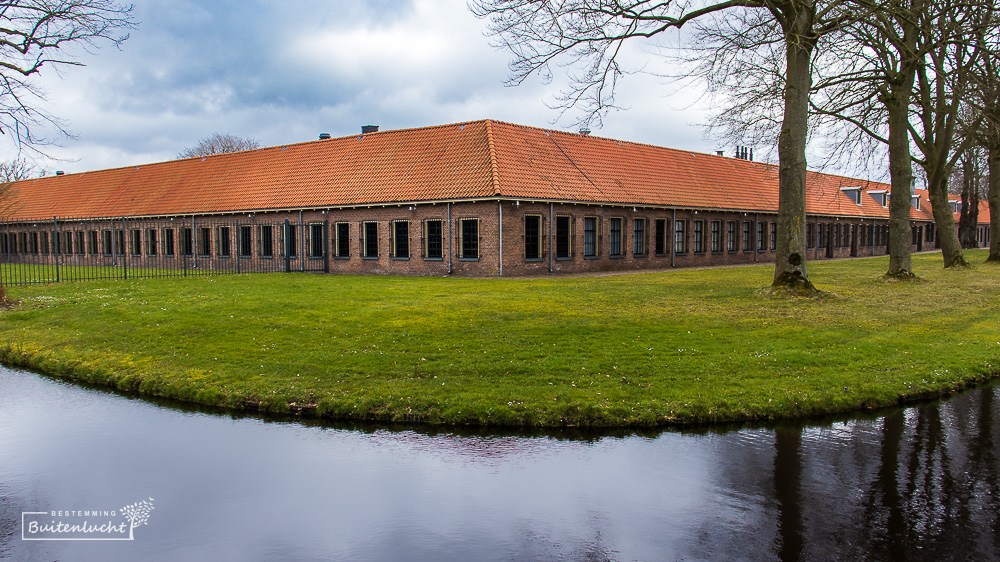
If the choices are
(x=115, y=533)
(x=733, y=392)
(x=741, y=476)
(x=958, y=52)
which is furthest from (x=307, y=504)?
(x=958, y=52)

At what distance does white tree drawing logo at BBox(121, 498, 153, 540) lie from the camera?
5387mm

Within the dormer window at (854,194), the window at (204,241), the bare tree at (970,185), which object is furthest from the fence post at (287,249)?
the dormer window at (854,194)

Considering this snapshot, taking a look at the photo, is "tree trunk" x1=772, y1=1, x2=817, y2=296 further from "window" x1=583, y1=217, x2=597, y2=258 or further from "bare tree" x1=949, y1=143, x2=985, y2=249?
"bare tree" x1=949, y1=143, x2=985, y2=249

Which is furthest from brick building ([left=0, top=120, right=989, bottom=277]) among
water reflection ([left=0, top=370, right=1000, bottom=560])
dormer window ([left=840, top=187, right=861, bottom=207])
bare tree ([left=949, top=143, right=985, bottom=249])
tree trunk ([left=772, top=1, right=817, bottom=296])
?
water reflection ([left=0, top=370, right=1000, bottom=560])

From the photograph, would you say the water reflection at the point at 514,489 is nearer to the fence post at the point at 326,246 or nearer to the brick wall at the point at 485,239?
the brick wall at the point at 485,239

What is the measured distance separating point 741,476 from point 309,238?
2626 centimetres

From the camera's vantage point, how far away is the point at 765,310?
46.9 ft

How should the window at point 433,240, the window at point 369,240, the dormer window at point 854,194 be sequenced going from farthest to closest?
the dormer window at point 854,194 → the window at point 369,240 → the window at point 433,240

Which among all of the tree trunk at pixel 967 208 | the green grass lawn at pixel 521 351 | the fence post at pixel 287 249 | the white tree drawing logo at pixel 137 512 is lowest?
the white tree drawing logo at pixel 137 512

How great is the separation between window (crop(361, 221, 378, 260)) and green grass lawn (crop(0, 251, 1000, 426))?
10.1 m

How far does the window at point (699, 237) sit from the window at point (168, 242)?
27.9 m

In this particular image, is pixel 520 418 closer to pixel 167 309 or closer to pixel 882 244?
pixel 167 309

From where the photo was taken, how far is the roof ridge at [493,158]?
24062mm

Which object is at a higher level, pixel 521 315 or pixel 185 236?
pixel 185 236
